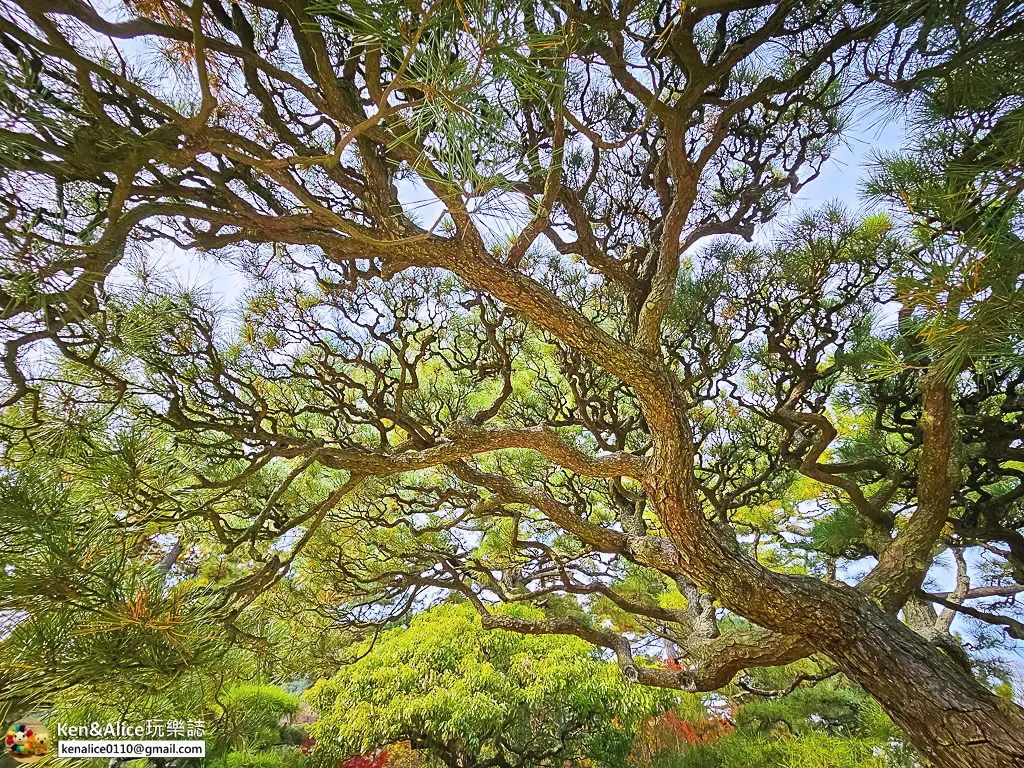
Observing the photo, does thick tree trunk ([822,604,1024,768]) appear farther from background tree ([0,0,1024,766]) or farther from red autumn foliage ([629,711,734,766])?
red autumn foliage ([629,711,734,766])

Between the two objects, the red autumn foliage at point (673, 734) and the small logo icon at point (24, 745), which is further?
the red autumn foliage at point (673, 734)

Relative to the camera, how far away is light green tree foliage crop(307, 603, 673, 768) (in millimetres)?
3014

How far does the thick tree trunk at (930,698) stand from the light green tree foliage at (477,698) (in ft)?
6.42

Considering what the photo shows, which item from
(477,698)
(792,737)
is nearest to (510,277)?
(477,698)

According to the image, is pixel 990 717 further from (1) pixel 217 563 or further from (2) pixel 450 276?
(1) pixel 217 563

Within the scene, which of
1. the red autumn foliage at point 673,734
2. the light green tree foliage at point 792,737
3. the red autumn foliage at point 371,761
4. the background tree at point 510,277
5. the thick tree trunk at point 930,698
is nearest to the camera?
the background tree at point 510,277

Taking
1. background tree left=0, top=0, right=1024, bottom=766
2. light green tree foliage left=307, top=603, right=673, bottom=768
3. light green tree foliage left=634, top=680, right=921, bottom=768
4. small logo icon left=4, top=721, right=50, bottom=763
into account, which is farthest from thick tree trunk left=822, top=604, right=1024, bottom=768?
small logo icon left=4, top=721, right=50, bottom=763

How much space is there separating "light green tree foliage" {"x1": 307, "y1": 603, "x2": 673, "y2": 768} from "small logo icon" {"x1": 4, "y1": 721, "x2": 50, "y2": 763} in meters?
1.82

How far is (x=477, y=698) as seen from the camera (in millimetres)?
2980

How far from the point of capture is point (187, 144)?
3.83ft

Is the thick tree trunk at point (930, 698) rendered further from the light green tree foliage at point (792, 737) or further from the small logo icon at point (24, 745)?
the small logo icon at point (24, 745)

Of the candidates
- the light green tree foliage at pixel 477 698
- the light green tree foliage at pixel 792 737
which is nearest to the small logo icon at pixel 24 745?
the light green tree foliage at pixel 477 698

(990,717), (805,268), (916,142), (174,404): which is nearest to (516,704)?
(990,717)

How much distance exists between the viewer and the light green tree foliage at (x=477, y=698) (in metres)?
3.01
